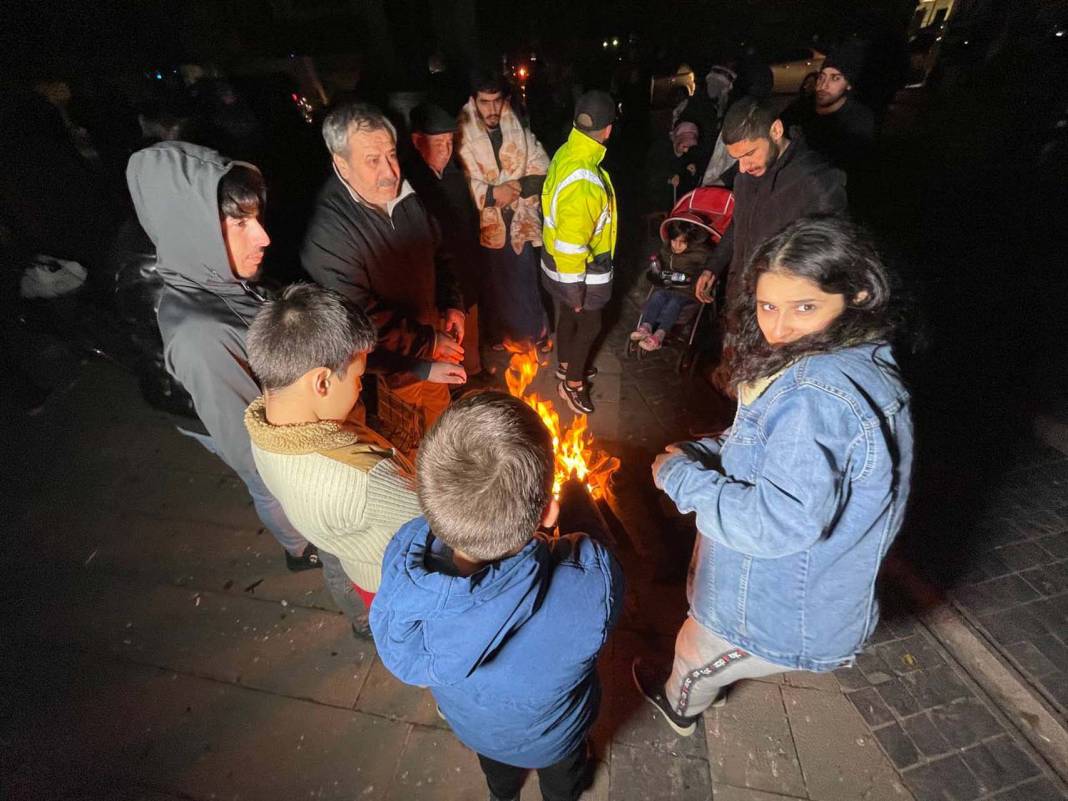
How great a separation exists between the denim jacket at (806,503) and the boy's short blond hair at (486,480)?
730 mm

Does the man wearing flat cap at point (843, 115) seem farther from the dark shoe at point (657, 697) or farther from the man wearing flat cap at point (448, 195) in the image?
the dark shoe at point (657, 697)

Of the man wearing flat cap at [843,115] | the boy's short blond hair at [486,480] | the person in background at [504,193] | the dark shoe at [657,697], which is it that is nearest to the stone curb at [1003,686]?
the dark shoe at [657,697]

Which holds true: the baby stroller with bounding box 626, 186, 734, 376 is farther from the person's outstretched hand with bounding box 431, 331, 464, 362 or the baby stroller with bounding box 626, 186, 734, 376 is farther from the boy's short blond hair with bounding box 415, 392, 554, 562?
the boy's short blond hair with bounding box 415, 392, 554, 562

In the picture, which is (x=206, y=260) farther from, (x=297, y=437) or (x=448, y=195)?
(x=448, y=195)

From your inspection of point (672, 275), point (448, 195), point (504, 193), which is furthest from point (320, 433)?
point (672, 275)

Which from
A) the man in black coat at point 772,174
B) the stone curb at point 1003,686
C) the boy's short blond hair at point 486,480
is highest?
the man in black coat at point 772,174

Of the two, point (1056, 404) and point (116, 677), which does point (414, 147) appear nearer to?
point (116, 677)

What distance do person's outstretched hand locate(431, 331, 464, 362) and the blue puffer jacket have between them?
7.49 feet

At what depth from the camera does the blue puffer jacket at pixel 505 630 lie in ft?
4.72

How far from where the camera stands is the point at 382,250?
3.53 m

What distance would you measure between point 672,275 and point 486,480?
4779mm

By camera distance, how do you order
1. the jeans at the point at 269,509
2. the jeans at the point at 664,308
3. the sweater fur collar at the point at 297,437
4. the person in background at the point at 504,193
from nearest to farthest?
the sweater fur collar at the point at 297,437 < the jeans at the point at 269,509 < the person in background at the point at 504,193 < the jeans at the point at 664,308

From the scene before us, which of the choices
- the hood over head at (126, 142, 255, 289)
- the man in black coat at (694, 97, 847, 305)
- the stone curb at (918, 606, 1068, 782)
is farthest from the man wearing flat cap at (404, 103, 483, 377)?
the stone curb at (918, 606, 1068, 782)

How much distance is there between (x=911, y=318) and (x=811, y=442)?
803 millimetres
